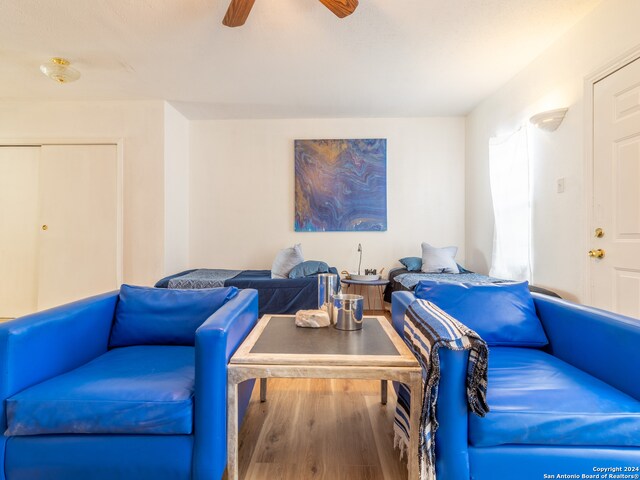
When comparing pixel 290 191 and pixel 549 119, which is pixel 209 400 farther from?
pixel 290 191

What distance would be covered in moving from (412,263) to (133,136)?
370cm

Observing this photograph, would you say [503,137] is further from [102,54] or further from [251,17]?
[102,54]

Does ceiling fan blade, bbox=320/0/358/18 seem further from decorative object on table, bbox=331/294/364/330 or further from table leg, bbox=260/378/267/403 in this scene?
table leg, bbox=260/378/267/403

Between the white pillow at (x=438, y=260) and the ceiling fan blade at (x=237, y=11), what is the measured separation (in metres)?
3.05

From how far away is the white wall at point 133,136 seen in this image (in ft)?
12.1

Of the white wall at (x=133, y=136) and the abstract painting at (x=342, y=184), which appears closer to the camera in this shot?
the white wall at (x=133, y=136)

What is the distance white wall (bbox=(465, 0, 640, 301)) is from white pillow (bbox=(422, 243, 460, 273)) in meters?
0.99

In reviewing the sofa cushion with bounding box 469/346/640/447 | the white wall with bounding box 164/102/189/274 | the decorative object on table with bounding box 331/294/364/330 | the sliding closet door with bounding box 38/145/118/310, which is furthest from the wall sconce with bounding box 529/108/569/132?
the sliding closet door with bounding box 38/145/118/310

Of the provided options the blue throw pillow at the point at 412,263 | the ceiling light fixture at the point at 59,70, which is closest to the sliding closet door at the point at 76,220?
the ceiling light fixture at the point at 59,70

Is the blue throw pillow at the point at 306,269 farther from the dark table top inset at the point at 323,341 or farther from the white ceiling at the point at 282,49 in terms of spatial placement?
the white ceiling at the point at 282,49

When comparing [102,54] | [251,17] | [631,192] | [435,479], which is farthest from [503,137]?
[102,54]

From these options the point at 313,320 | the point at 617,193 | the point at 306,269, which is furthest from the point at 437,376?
the point at 306,269

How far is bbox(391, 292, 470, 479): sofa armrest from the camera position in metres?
1.05

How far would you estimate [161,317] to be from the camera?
1.67m
